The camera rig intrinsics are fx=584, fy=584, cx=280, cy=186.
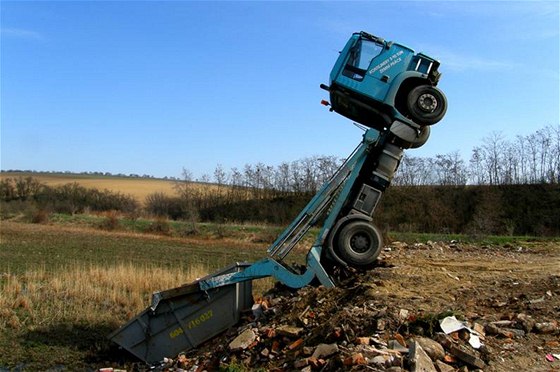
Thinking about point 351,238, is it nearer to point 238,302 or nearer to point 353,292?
point 353,292

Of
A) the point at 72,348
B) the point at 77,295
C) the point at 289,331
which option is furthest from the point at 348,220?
the point at 77,295

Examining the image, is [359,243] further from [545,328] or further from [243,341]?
[545,328]

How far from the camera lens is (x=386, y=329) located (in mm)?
7094

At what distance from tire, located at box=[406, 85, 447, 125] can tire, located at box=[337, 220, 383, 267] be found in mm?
1987

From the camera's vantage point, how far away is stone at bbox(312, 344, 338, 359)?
266 inches

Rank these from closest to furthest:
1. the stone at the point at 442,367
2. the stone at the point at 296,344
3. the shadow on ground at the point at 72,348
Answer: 1. the stone at the point at 442,367
2. the stone at the point at 296,344
3. the shadow on ground at the point at 72,348

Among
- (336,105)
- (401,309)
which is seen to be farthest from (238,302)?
(336,105)

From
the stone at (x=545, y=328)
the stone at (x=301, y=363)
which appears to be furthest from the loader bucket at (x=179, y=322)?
the stone at (x=545, y=328)

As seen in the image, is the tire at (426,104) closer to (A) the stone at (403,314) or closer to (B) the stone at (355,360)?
(A) the stone at (403,314)

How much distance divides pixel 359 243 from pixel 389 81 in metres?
2.74

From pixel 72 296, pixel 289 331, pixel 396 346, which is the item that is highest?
pixel 396 346

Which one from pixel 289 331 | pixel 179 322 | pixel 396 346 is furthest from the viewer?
pixel 179 322

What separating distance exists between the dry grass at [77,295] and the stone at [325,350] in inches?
287

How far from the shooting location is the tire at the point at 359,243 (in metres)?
9.73
